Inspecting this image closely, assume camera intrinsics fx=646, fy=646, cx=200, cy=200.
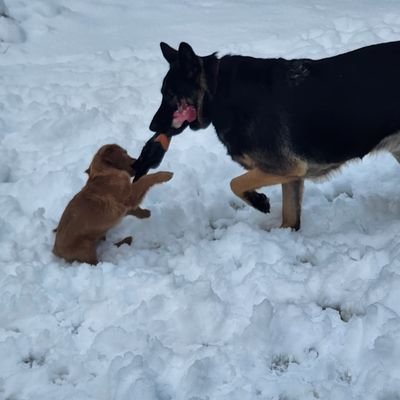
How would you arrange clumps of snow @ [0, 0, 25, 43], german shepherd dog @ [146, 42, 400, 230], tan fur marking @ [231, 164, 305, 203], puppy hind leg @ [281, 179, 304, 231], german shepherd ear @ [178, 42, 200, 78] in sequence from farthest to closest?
clumps of snow @ [0, 0, 25, 43] → puppy hind leg @ [281, 179, 304, 231] → tan fur marking @ [231, 164, 305, 203] → german shepherd ear @ [178, 42, 200, 78] → german shepherd dog @ [146, 42, 400, 230]

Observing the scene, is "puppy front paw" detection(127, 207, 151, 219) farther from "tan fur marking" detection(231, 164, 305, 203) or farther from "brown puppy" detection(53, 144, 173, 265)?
"tan fur marking" detection(231, 164, 305, 203)

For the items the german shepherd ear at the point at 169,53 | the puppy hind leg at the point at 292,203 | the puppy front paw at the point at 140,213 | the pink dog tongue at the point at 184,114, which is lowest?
the puppy front paw at the point at 140,213

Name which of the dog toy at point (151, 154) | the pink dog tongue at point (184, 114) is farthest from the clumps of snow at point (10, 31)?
the pink dog tongue at point (184, 114)

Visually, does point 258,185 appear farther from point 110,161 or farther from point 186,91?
point 110,161

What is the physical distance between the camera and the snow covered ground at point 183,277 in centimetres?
313

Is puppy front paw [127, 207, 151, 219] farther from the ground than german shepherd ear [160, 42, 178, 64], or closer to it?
closer to it

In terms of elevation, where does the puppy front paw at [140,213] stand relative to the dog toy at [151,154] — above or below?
below

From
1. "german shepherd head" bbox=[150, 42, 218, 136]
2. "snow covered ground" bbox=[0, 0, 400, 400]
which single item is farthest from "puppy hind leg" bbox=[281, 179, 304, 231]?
"german shepherd head" bbox=[150, 42, 218, 136]

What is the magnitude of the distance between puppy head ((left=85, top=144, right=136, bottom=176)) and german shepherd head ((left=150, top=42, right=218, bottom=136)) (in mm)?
301

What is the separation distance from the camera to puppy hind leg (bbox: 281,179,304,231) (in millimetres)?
4395

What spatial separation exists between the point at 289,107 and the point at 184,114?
2.29 ft

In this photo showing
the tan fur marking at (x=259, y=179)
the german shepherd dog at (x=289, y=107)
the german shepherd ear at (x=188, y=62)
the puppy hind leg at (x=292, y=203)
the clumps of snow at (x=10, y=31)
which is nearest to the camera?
the german shepherd dog at (x=289, y=107)

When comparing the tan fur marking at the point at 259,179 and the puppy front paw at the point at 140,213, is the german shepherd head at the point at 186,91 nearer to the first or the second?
the tan fur marking at the point at 259,179

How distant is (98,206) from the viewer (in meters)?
4.07
